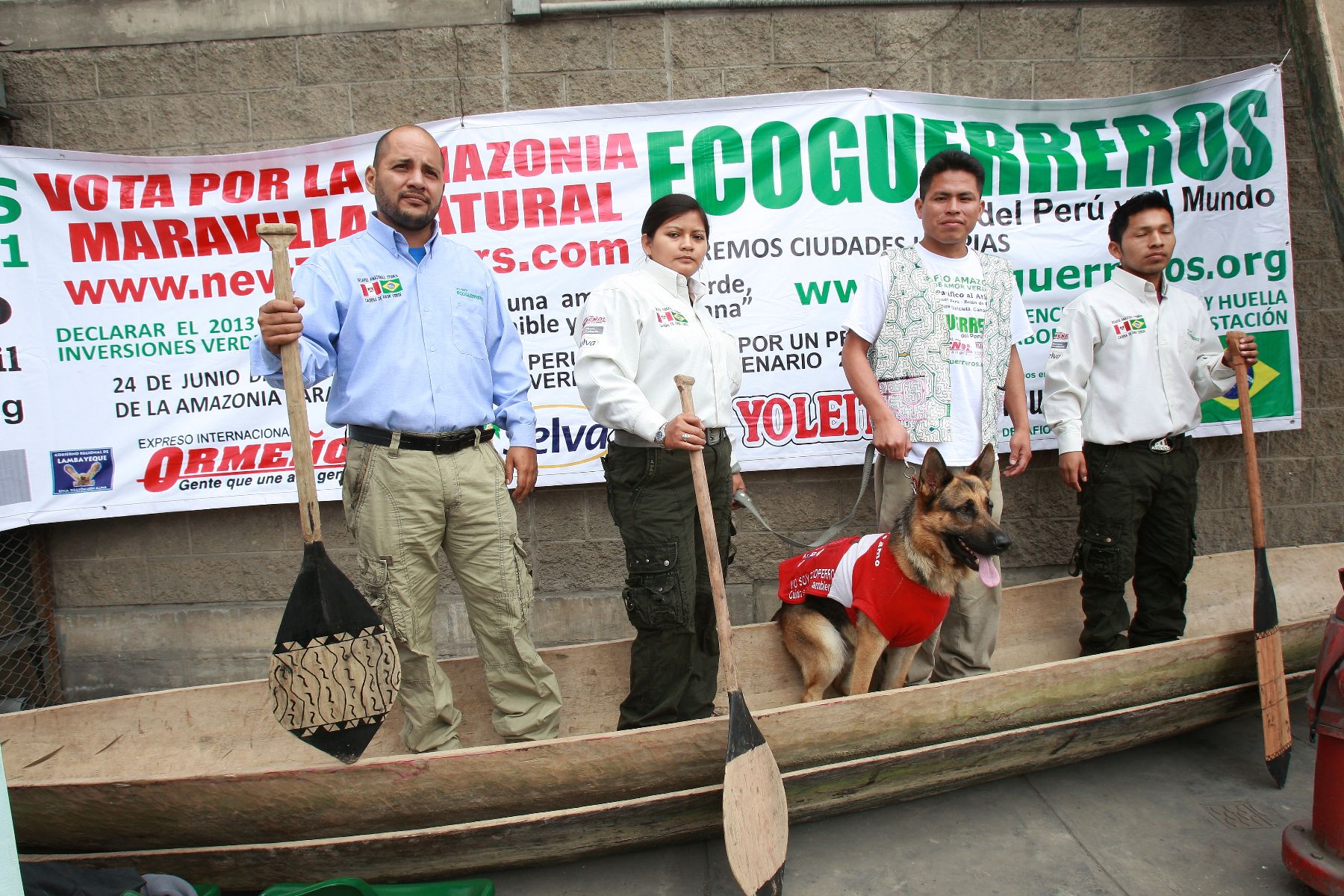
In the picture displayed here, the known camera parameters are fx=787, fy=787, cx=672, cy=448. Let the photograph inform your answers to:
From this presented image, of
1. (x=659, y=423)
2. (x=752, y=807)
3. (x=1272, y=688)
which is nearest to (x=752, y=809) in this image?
(x=752, y=807)

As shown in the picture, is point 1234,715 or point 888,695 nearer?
point 888,695

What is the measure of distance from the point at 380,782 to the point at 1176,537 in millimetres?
3377

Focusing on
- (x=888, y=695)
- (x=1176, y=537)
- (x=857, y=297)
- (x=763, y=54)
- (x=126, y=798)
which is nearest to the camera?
(x=126, y=798)

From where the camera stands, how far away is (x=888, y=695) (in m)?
2.58

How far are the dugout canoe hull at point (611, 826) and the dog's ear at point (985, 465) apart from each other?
93cm

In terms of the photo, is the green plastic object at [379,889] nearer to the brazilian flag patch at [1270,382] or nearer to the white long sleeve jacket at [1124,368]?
the white long sleeve jacket at [1124,368]

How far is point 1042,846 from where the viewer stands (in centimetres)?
266

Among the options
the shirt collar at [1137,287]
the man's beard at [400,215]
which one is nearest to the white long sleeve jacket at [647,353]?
the man's beard at [400,215]

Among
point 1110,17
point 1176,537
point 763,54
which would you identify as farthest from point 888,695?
point 1110,17

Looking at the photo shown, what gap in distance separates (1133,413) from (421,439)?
2.95m

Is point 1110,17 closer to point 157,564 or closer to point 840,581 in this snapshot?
point 840,581

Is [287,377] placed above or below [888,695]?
above

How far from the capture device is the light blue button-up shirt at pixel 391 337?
2676mm

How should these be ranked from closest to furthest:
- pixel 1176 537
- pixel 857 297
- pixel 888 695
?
pixel 888 695 < pixel 857 297 < pixel 1176 537
